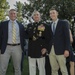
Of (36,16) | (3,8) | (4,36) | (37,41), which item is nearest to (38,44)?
(37,41)

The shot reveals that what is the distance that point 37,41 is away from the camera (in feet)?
21.5

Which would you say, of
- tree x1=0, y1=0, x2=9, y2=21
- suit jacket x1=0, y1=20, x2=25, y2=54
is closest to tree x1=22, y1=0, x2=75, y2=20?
tree x1=0, y1=0, x2=9, y2=21

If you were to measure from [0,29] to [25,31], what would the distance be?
613mm

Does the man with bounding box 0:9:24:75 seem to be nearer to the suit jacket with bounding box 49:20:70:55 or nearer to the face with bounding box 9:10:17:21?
the face with bounding box 9:10:17:21

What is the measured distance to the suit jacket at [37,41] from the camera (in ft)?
21.4

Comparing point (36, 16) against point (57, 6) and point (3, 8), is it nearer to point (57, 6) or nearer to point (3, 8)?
point (57, 6)

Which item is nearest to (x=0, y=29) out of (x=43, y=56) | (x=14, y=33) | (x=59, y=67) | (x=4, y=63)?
(x=14, y=33)

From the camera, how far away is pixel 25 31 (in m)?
6.88

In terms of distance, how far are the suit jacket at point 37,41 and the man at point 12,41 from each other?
28 centimetres

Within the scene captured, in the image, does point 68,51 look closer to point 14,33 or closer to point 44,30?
point 44,30

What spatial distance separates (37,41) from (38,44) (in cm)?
7

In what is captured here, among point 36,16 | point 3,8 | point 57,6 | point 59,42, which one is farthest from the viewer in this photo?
point 3,8

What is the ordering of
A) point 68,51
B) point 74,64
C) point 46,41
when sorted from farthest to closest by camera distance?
point 74,64 → point 46,41 → point 68,51

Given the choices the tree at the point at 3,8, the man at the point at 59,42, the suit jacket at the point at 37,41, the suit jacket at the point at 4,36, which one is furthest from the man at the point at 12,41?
the tree at the point at 3,8
